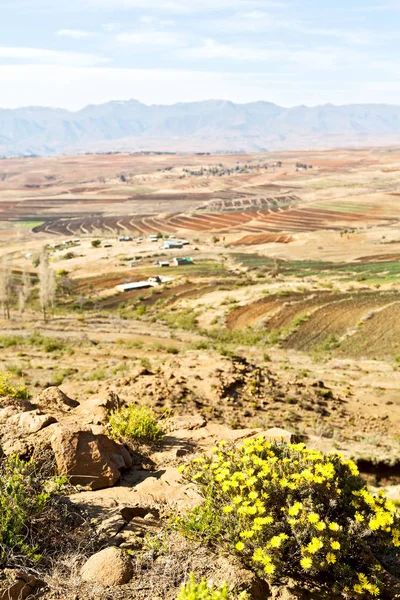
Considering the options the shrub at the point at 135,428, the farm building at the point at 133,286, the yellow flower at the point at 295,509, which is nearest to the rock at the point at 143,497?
the yellow flower at the point at 295,509

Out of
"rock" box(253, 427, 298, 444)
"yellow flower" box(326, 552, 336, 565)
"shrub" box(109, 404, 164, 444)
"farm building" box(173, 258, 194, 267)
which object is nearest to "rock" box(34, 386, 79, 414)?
"shrub" box(109, 404, 164, 444)

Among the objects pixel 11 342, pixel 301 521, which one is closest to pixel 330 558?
pixel 301 521

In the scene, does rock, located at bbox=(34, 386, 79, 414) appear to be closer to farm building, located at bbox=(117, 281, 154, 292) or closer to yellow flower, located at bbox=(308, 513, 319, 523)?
yellow flower, located at bbox=(308, 513, 319, 523)

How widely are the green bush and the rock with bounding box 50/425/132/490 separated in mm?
791

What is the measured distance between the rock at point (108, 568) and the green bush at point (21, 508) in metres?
0.53

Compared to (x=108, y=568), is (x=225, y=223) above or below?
below

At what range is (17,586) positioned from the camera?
4.49m

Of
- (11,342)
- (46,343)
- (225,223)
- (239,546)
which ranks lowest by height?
(11,342)

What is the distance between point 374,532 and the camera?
5102 mm

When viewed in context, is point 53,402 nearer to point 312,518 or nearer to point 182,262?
point 312,518

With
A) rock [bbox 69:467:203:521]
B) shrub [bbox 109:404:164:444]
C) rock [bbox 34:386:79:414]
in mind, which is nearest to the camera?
rock [bbox 69:467:203:521]

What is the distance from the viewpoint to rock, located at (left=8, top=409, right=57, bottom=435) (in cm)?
722

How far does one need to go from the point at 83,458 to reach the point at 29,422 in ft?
3.87

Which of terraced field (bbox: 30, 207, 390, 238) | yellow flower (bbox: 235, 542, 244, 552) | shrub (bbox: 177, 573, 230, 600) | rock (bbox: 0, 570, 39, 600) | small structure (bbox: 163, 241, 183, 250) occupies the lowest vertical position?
small structure (bbox: 163, 241, 183, 250)
